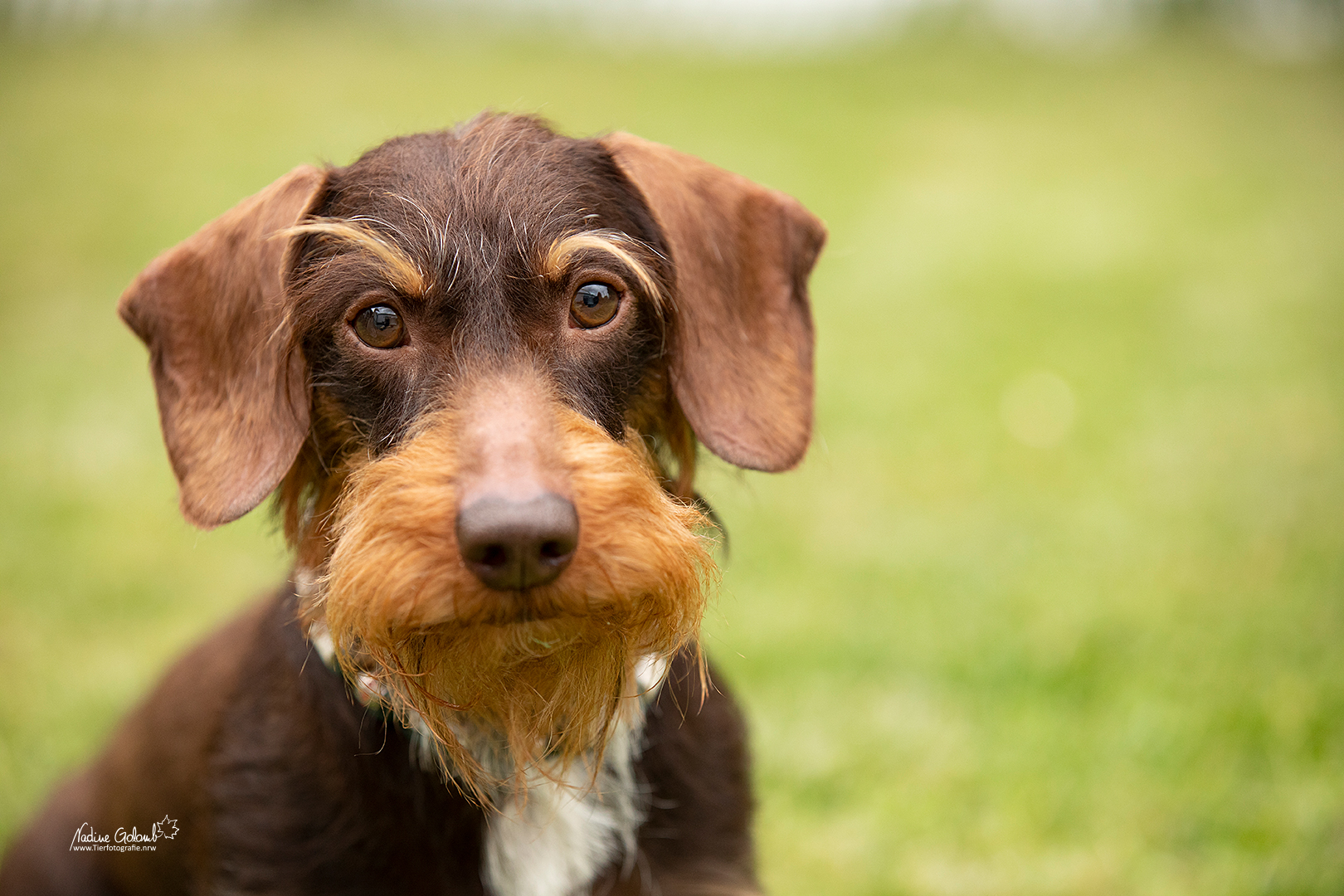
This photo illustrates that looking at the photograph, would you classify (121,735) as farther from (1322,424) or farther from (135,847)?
(1322,424)

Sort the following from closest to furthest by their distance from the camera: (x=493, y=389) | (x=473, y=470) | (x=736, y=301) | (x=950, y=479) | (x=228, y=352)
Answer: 1. (x=473, y=470)
2. (x=493, y=389)
3. (x=228, y=352)
4. (x=736, y=301)
5. (x=950, y=479)

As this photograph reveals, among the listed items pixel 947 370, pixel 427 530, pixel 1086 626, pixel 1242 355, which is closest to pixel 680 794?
pixel 427 530

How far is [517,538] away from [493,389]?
1.35 feet

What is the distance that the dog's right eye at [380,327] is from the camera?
7.45 ft

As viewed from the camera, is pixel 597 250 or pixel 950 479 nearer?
pixel 597 250

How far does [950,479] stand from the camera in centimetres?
587

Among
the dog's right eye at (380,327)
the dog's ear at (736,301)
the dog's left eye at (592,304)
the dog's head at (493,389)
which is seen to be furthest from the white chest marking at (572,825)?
the dog's right eye at (380,327)

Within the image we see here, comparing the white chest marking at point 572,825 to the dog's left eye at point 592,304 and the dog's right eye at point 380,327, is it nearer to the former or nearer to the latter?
the dog's left eye at point 592,304

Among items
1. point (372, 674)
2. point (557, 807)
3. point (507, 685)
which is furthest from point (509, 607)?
point (557, 807)

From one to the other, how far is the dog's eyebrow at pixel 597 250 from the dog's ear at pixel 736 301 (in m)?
0.12

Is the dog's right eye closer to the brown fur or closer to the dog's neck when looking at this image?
the brown fur

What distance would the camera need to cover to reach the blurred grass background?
3641 millimetres

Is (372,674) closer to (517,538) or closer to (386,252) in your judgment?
(517,538)

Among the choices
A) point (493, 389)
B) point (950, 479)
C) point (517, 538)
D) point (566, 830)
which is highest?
point (493, 389)
